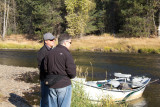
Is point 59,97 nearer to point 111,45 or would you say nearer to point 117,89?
point 117,89

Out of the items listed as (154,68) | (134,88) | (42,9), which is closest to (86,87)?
(134,88)

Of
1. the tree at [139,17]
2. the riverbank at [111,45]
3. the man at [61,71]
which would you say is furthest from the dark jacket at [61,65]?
the tree at [139,17]

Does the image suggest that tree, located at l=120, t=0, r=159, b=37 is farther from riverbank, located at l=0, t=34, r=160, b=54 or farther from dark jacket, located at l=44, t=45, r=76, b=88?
dark jacket, located at l=44, t=45, r=76, b=88

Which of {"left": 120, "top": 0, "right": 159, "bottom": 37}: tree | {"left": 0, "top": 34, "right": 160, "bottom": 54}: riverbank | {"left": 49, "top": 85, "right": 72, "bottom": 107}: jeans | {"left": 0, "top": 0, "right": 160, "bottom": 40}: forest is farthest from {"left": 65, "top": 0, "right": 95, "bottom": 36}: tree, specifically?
{"left": 49, "top": 85, "right": 72, "bottom": 107}: jeans

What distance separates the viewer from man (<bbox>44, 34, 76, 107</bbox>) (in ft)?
13.0

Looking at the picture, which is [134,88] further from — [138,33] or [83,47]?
[138,33]

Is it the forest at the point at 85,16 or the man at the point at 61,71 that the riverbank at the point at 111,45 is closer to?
the forest at the point at 85,16

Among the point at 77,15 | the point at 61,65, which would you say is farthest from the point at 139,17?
the point at 61,65

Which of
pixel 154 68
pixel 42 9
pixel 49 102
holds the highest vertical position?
pixel 42 9

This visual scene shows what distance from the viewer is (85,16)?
128 ft

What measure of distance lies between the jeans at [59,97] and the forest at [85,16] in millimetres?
34399

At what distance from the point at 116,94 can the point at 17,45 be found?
28.9m

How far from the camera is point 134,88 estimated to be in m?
10.4

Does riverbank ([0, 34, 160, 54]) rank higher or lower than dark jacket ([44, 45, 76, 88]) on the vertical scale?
lower
